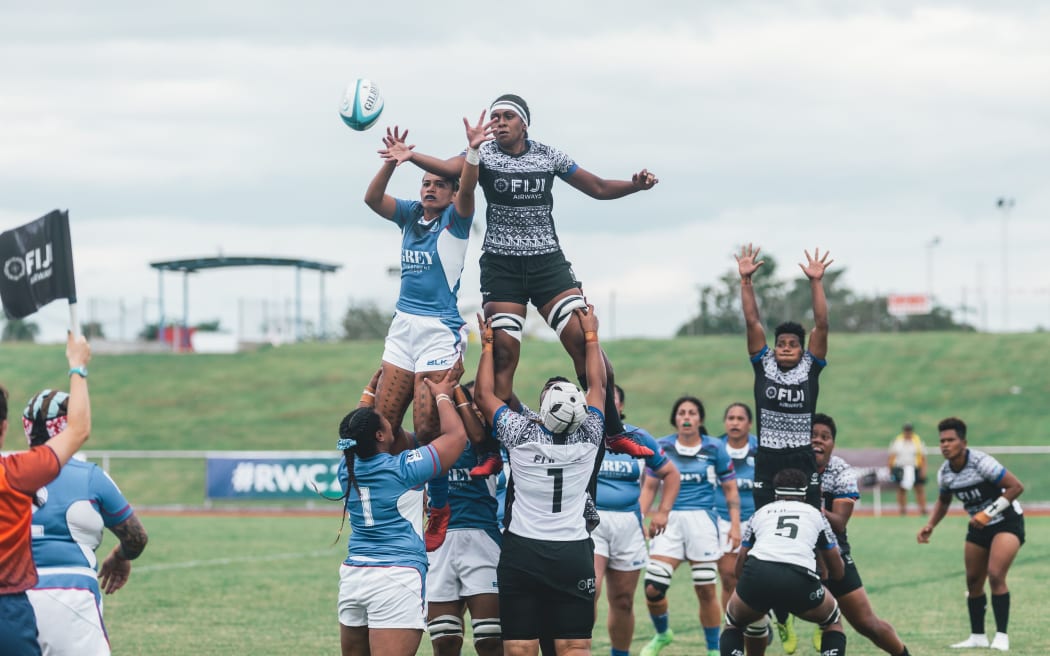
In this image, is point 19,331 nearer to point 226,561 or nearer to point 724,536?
point 226,561

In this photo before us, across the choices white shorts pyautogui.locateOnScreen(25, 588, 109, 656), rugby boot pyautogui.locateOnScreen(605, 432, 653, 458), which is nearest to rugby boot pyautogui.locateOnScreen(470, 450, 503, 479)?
rugby boot pyautogui.locateOnScreen(605, 432, 653, 458)

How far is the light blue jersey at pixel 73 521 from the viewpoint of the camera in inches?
282

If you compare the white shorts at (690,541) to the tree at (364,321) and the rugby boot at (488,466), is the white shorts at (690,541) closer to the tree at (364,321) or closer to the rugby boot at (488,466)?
the rugby boot at (488,466)

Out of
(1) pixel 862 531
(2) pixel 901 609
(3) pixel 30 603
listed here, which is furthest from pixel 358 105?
(1) pixel 862 531

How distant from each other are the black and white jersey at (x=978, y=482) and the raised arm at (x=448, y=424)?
272 inches

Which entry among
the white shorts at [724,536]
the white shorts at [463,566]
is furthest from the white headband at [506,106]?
the white shorts at [724,536]

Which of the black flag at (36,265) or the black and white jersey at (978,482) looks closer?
the black flag at (36,265)

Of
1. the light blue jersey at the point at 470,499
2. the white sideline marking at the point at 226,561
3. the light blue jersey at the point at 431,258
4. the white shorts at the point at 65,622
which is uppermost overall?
the light blue jersey at the point at 431,258

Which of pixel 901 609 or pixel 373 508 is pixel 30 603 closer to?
pixel 373 508

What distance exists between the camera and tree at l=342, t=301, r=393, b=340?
5966cm

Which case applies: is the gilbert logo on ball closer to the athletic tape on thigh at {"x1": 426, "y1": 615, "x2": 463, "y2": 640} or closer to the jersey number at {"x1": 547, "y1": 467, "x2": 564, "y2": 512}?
the jersey number at {"x1": 547, "y1": 467, "x2": 564, "y2": 512}

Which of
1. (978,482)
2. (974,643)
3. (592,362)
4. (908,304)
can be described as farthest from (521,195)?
(908,304)

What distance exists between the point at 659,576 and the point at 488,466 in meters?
4.32

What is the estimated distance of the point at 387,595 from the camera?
8.18 metres
